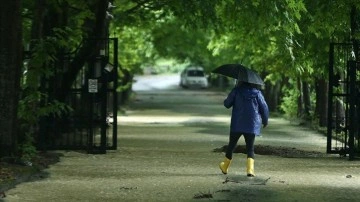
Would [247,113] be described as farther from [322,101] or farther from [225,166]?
[322,101]

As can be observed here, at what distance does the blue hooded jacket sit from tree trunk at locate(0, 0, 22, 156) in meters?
3.68

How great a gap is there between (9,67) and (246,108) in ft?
13.4

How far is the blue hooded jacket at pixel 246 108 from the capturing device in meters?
12.1

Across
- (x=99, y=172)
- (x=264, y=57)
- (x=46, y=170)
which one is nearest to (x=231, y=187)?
(x=99, y=172)

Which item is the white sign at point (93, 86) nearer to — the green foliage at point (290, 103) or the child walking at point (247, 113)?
the child walking at point (247, 113)

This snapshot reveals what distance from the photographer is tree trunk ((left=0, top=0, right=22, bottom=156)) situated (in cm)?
1226

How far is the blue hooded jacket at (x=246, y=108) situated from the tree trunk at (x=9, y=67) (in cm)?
368

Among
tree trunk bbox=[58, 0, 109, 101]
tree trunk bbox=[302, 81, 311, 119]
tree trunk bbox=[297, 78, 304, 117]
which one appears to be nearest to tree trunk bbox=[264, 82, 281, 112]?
tree trunk bbox=[297, 78, 304, 117]

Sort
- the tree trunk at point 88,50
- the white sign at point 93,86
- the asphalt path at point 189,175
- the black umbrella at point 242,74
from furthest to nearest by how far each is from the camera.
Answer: the tree trunk at point 88,50 → the white sign at point 93,86 → the black umbrella at point 242,74 → the asphalt path at point 189,175

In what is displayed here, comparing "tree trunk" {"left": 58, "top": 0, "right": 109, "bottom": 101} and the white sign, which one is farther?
"tree trunk" {"left": 58, "top": 0, "right": 109, "bottom": 101}

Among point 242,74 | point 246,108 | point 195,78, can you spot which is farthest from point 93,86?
point 195,78

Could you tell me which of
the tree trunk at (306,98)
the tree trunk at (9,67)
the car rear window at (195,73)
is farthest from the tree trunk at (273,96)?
the car rear window at (195,73)

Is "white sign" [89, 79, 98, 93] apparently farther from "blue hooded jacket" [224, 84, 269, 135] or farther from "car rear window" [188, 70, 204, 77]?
"car rear window" [188, 70, 204, 77]

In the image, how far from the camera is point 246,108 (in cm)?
1205
